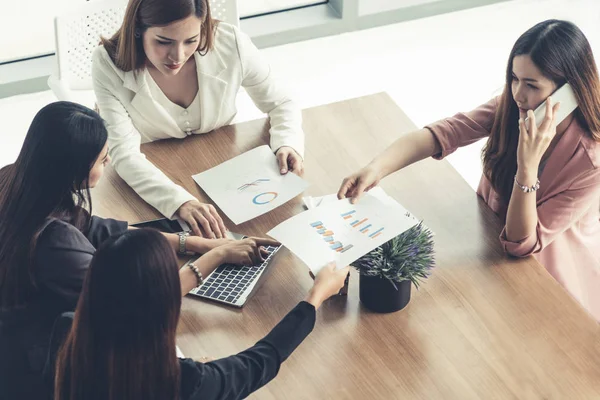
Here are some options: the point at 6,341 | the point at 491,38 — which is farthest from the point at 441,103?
the point at 6,341

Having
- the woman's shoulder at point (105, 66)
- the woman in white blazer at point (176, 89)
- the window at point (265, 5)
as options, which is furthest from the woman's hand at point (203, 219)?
the window at point (265, 5)

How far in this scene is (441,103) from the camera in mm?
4008

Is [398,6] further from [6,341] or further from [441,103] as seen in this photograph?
[6,341]

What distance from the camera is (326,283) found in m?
1.83

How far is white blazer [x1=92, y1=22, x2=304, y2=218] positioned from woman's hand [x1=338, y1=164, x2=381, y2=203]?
8.2 inches

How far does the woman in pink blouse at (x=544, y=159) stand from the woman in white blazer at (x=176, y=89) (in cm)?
37

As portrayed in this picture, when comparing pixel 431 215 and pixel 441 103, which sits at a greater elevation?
pixel 431 215

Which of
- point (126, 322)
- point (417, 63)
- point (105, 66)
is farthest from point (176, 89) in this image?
point (417, 63)

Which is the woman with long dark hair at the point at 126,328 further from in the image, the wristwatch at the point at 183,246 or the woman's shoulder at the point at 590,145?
the woman's shoulder at the point at 590,145

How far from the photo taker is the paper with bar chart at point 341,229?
188 cm

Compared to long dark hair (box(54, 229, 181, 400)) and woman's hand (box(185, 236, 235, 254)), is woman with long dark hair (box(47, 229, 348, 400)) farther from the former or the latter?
woman's hand (box(185, 236, 235, 254))

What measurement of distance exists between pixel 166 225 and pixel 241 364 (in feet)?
2.05

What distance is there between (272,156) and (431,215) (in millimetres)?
470

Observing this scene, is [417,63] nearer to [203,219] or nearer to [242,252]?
[203,219]
